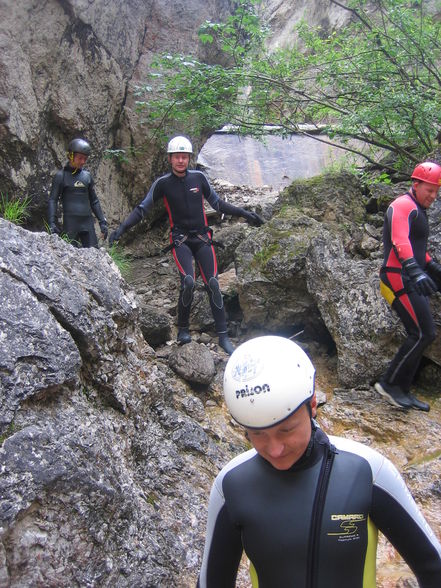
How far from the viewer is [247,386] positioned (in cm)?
144

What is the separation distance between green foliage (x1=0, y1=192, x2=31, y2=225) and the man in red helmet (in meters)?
3.83

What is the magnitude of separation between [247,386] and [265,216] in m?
6.29

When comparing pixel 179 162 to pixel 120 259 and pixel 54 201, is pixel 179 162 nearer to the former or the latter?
pixel 54 201

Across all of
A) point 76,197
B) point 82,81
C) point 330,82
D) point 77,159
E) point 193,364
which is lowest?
point 193,364

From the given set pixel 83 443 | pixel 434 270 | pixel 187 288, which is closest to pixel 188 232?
pixel 187 288

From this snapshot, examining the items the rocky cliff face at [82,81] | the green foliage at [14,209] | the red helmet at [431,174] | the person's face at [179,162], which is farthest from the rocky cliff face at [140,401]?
the rocky cliff face at [82,81]

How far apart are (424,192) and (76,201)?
3641 millimetres

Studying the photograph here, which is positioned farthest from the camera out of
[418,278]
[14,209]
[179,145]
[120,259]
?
[120,259]

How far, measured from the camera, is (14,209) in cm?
545

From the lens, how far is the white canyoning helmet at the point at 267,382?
141cm

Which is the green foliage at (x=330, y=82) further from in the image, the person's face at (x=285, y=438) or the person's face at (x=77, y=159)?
the person's face at (x=285, y=438)

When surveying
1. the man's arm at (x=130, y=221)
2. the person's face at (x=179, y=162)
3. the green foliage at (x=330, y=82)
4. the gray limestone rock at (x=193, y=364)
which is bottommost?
the gray limestone rock at (x=193, y=364)

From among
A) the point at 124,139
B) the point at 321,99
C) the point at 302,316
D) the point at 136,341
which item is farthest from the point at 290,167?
the point at 136,341

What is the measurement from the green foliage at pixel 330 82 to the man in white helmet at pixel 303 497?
5743 millimetres
